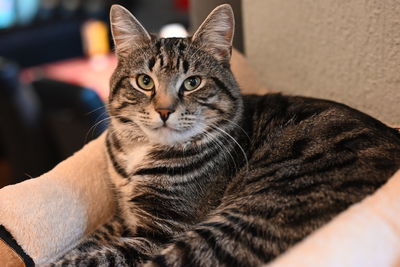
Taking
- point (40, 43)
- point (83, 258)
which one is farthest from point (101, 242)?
point (40, 43)

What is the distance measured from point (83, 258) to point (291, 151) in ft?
1.98

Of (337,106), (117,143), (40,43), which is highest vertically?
(337,106)

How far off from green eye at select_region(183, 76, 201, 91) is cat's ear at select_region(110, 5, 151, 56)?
197 millimetres

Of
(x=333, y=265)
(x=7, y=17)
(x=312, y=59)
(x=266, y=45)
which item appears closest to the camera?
(x=333, y=265)

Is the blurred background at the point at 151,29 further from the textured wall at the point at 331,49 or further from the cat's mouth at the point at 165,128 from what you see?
the cat's mouth at the point at 165,128

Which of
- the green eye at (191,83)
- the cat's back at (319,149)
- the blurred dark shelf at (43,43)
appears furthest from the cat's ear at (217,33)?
the blurred dark shelf at (43,43)

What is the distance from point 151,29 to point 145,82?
13.7 feet

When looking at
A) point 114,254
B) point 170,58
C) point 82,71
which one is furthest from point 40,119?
point 114,254

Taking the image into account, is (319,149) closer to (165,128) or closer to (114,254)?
(165,128)

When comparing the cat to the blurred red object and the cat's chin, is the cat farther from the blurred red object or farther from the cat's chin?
the blurred red object

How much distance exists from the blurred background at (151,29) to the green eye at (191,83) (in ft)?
0.95

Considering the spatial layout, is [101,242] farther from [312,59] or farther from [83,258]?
[312,59]

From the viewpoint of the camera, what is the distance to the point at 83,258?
3.79 feet

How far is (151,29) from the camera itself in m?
5.30
